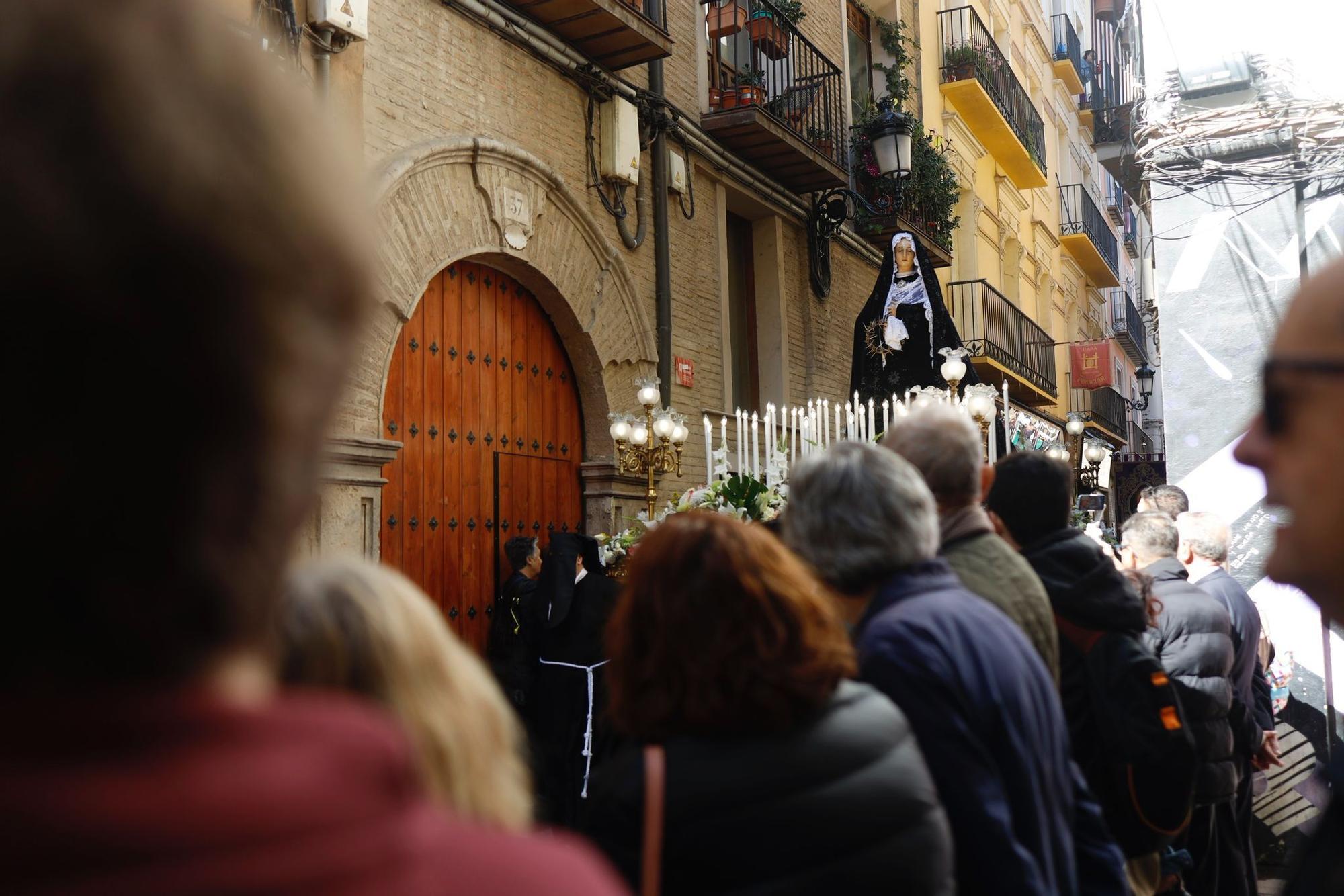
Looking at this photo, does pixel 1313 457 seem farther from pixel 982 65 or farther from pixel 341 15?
pixel 982 65

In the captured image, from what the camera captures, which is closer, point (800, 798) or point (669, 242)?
point (800, 798)

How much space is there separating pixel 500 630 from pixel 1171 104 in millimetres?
5419

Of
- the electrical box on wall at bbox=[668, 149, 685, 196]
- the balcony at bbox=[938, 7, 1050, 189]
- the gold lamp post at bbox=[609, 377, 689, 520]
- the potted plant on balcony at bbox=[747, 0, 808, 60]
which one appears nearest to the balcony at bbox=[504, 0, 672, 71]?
the electrical box on wall at bbox=[668, 149, 685, 196]

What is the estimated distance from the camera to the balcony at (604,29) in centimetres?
831

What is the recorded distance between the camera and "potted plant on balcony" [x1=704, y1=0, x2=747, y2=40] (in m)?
10.7

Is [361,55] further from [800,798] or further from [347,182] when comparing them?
[347,182]

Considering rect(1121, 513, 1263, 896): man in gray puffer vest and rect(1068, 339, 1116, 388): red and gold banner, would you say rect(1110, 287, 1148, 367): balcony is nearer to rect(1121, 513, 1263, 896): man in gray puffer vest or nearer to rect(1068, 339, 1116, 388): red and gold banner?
rect(1068, 339, 1116, 388): red and gold banner

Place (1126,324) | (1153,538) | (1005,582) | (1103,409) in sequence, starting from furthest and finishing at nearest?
(1126,324) < (1103,409) < (1153,538) < (1005,582)

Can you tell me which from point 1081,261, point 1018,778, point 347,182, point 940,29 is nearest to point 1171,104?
point 1018,778

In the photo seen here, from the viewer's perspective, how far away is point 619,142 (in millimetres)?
9195

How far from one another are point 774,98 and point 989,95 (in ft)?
22.2

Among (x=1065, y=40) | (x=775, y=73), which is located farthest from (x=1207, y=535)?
(x=1065, y=40)

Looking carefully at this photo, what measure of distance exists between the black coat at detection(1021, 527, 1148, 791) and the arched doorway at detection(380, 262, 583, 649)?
4.84 m

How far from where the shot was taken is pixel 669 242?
33.0ft
